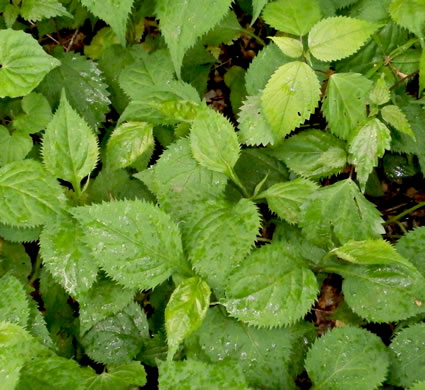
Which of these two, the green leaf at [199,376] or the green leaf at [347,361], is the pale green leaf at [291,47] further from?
the green leaf at [199,376]

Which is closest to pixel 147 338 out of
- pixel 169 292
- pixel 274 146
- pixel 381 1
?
pixel 169 292

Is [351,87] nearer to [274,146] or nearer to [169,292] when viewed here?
[274,146]

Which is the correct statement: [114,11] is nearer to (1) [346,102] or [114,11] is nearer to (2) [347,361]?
(1) [346,102]

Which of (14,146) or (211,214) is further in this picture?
(14,146)

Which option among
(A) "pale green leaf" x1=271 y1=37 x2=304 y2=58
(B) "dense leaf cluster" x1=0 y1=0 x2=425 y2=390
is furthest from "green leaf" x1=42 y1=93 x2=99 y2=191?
(A) "pale green leaf" x1=271 y1=37 x2=304 y2=58

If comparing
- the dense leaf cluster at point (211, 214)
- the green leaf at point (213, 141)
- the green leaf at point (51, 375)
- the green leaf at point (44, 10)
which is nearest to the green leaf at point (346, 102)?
the dense leaf cluster at point (211, 214)

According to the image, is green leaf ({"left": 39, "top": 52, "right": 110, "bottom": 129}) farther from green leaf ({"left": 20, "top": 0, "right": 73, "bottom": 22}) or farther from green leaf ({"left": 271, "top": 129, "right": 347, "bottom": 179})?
green leaf ({"left": 271, "top": 129, "right": 347, "bottom": 179})

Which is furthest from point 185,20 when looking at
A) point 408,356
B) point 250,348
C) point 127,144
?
point 408,356
